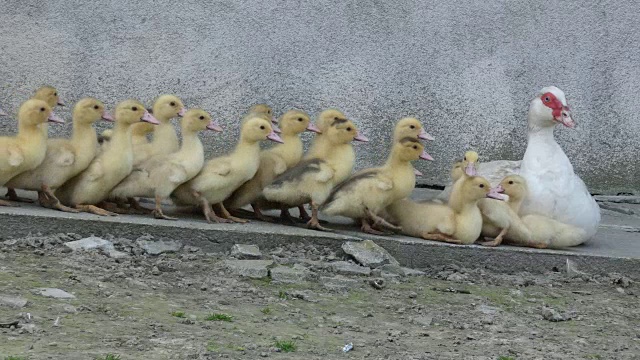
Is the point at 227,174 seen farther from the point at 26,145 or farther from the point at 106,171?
the point at 26,145

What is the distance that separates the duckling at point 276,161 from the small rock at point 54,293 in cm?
231

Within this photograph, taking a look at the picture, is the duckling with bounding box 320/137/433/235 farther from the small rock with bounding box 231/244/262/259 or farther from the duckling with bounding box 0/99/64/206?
the duckling with bounding box 0/99/64/206

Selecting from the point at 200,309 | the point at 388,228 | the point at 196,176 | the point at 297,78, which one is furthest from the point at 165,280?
the point at 297,78

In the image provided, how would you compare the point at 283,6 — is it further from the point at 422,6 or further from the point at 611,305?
the point at 611,305

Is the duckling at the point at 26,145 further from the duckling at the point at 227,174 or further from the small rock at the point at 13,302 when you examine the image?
the small rock at the point at 13,302

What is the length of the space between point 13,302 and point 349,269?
221 centimetres

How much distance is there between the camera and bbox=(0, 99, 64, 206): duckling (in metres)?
7.63

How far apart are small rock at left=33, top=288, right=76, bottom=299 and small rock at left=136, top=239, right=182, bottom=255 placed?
1147 mm

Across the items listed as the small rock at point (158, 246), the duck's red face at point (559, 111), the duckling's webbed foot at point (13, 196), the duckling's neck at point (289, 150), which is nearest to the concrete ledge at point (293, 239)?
the small rock at point (158, 246)

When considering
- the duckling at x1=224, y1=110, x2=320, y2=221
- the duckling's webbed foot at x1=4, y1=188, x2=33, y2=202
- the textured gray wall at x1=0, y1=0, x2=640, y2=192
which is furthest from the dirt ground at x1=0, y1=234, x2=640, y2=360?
the textured gray wall at x1=0, y1=0, x2=640, y2=192

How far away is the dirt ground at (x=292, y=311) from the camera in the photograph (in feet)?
18.4

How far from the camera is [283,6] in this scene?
10.2 metres

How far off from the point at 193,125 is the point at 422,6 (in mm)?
2897

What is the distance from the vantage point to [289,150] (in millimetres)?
8555
